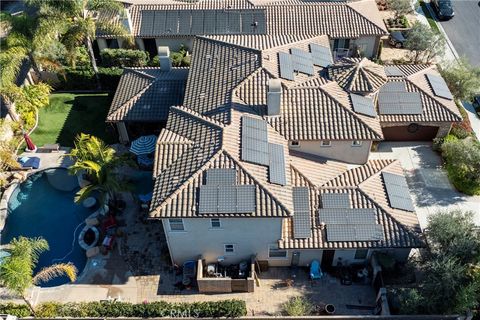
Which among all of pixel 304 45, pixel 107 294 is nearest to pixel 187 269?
pixel 107 294

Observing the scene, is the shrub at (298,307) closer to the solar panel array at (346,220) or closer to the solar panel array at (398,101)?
the solar panel array at (346,220)

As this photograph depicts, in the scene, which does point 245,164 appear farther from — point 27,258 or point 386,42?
point 386,42

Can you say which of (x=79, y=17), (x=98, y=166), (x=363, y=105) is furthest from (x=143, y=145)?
(x=363, y=105)

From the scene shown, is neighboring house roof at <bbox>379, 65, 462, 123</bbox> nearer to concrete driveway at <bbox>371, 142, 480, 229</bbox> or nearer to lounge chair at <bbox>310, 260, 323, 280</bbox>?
concrete driveway at <bbox>371, 142, 480, 229</bbox>

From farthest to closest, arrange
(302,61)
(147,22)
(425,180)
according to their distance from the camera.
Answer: (147,22), (302,61), (425,180)

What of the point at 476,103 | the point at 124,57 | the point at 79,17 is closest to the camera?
the point at 79,17

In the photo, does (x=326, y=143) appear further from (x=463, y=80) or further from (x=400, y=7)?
(x=400, y=7)

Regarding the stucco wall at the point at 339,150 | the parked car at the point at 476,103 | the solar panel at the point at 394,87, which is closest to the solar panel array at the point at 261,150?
the stucco wall at the point at 339,150

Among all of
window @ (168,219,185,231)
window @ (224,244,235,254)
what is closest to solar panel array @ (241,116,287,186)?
window @ (224,244,235,254)
